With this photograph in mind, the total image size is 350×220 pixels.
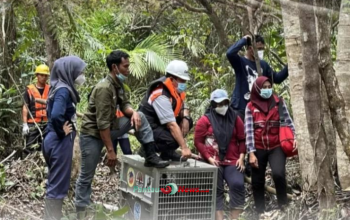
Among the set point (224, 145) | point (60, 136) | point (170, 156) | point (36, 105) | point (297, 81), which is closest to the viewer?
point (60, 136)

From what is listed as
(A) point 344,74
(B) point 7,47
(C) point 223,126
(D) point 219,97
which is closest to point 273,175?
(C) point 223,126

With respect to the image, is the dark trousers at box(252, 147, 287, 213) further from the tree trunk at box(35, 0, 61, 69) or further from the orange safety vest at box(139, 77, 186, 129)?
the tree trunk at box(35, 0, 61, 69)

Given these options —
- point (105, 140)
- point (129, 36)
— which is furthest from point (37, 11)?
point (129, 36)

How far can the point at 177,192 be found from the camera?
16.9 ft

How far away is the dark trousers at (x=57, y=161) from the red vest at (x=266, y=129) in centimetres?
193

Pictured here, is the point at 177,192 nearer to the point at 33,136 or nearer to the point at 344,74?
the point at 344,74

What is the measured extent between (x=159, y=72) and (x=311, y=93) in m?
8.47

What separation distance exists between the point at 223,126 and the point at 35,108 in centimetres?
358

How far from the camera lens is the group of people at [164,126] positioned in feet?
17.2

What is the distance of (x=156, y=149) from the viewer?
5543mm

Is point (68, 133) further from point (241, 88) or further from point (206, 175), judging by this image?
point (241, 88)

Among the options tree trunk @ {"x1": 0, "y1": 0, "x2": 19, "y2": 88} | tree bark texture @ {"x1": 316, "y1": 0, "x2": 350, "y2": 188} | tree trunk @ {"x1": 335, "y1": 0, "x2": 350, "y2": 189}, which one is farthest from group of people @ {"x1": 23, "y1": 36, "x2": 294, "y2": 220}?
tree trunk @ {"x1": 0, "y1": 0, "x2": 19, "y2": 88}

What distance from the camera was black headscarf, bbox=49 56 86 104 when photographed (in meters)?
5.21

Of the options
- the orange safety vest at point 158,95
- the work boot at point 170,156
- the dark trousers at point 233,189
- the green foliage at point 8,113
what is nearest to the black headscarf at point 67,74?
the orange safety vest at point 158,95
